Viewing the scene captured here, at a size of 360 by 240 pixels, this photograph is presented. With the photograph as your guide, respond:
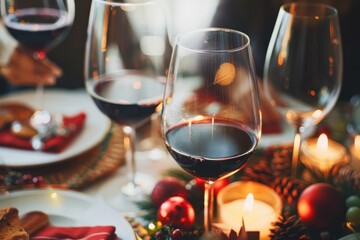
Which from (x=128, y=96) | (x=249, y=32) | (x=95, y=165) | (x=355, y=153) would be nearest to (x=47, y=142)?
(x=95, y=165)

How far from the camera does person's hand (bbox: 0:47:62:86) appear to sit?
4.29 feet

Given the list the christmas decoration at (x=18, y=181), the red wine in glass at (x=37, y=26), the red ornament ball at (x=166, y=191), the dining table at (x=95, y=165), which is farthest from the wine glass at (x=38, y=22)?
the red ornament ball at (x=166, y=191)

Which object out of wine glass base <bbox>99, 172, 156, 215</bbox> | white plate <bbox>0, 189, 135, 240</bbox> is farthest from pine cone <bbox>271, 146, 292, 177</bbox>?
white plate <bbox>0, 189, 135, 240</bbox>

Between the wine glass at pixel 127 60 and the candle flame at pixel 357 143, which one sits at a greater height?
the wine glass at pixel 127 60

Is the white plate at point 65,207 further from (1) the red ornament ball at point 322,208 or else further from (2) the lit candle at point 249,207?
(1) the red ornament ball at point 322,208

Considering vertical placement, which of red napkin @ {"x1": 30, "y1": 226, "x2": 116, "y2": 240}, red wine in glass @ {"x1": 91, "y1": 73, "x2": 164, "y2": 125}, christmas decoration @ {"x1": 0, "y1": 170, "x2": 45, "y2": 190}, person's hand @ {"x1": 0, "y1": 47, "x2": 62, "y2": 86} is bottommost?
christmas decoration @ {"x1": 0, "y1": 170, "x2": 45, "y2": 190}

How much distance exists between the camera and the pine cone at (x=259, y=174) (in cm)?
101

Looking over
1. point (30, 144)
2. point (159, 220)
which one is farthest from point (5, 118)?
point (159, 220)

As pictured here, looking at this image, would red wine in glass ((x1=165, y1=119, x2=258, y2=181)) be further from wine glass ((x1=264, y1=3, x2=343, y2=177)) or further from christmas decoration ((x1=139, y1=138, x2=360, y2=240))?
wine glass ((x1=264, y1=3, x2=343, y2=177))

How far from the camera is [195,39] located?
75 cm

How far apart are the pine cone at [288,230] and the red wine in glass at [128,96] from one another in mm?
309

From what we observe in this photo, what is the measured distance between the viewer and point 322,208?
0.88 metres

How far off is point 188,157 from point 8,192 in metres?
0.38

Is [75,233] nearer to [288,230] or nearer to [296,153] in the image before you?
[288,230]
